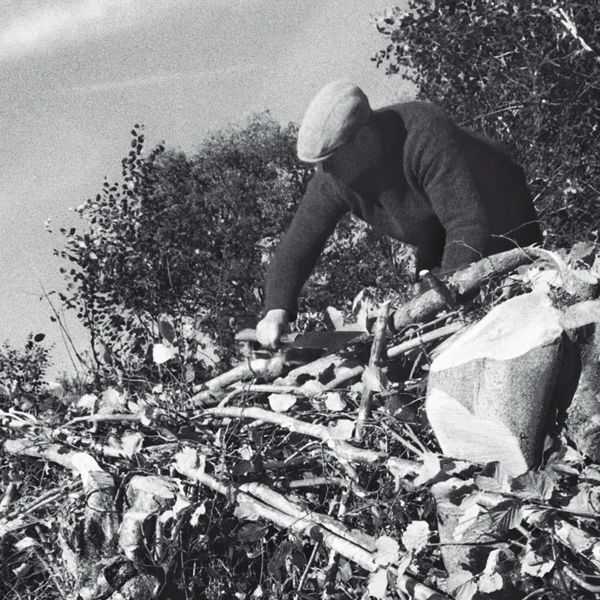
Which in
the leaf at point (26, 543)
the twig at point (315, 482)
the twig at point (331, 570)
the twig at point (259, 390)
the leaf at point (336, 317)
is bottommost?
the twig at point (331, 570)

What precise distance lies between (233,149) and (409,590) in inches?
727

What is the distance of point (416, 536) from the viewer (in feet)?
5.90

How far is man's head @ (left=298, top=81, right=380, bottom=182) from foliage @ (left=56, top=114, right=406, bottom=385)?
592cm

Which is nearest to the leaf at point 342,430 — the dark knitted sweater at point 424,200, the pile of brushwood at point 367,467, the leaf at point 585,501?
the pile of brushwood at point 367,467

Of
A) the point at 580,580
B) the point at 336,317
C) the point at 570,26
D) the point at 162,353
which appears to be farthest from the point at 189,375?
the point at 570,26

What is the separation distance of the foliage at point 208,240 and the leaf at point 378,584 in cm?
745

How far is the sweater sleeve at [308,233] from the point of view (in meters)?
3.72

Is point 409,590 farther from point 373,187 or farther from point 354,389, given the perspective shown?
point 373,187

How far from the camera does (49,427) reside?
9.74ft

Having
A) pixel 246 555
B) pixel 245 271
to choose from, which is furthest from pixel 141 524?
pixel 245 271

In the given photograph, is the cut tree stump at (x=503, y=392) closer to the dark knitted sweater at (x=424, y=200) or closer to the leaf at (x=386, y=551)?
the leaf at (x=386, y=551)

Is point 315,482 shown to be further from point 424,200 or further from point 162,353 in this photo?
point 424,200

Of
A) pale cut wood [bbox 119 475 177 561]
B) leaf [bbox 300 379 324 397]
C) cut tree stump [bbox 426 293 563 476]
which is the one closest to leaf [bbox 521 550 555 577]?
cut tree stump [bbox 426 293 563 476]

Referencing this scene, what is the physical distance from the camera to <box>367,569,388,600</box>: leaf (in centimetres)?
178
